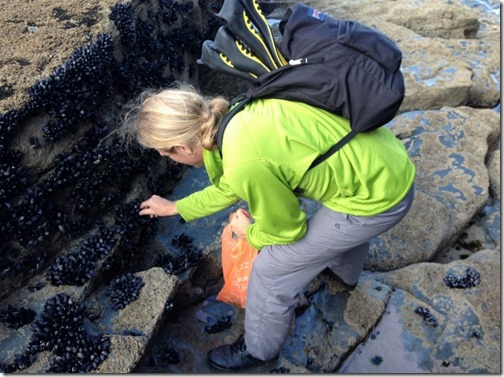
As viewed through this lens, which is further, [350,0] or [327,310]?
[350,0]

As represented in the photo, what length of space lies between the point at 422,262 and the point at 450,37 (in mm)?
5801

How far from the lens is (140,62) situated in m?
5.21

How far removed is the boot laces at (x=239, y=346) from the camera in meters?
3.87

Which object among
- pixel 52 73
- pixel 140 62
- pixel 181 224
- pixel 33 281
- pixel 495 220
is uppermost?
pixel 52 73

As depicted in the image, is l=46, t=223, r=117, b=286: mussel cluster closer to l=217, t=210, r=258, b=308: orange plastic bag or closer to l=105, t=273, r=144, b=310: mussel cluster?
l=105, t=273, r=144, b=310: mussel cluster

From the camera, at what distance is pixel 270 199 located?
2766 mm

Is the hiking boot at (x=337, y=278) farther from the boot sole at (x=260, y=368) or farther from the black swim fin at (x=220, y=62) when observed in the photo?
the black swim fin at (x=220, y=62)

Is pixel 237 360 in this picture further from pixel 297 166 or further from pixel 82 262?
pixel 297 166

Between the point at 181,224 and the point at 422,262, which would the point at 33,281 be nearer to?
the point at 181,224

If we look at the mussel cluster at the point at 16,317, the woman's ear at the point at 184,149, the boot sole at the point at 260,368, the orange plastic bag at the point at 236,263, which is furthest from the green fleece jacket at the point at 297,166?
the mussel cluster at the point at 16,317

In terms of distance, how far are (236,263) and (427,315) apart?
1.64 metres

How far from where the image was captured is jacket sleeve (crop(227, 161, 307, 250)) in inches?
104

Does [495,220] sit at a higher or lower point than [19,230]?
lower

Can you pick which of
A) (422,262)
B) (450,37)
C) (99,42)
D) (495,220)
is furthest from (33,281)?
(450,37)
